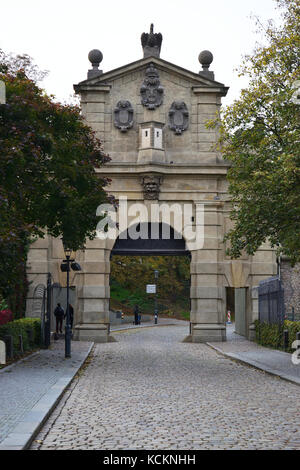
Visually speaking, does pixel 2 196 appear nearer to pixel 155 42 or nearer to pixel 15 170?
pixel 15 170

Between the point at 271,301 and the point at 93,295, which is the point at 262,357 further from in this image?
the point at 93,295

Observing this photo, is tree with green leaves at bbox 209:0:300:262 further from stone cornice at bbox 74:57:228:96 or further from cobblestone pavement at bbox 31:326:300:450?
stone cornice at bbox 74:57:228:96

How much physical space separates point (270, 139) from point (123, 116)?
44.4 feet

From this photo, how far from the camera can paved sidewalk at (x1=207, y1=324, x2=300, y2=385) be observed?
1644 cm

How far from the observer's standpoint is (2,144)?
643 inches

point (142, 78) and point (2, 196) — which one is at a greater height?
point (142, 78)

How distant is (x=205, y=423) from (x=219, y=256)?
2144 centimetres

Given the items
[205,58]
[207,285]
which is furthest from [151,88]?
[207,285]

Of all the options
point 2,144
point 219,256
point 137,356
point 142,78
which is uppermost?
point 142,78

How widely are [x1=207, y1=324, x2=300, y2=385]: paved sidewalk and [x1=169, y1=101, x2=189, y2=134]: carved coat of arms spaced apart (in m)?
9.84

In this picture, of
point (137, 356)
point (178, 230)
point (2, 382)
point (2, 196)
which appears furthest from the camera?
point (178, 230)

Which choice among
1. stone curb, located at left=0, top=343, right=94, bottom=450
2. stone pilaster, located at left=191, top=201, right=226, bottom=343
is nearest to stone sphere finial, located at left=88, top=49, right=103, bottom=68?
stone pilaster, located at left=191, top=201, right=226, bottom=343

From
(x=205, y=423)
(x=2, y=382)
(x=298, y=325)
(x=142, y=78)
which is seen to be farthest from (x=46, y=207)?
(x=142, y=78)

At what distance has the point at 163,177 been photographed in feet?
100.0
